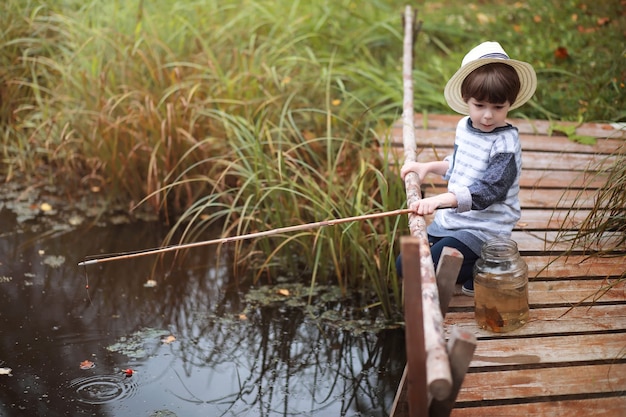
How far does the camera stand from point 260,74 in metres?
5.54

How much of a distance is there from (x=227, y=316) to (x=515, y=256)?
1842mm

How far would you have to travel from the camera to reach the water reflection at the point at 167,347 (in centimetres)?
359

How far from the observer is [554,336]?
3.12 m

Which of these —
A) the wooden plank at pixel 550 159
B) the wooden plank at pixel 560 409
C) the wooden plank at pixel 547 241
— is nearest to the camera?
the wooden plank at pixel 560 409


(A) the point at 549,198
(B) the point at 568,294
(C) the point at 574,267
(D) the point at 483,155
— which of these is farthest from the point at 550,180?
(D) the point at 483,155

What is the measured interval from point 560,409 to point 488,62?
54.0 inches

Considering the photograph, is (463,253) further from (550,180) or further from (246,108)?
(246,108)

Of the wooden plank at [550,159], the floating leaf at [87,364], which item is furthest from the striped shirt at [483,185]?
the floating leaf at [87,364]

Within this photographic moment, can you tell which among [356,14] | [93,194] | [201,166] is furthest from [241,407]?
[356,14]

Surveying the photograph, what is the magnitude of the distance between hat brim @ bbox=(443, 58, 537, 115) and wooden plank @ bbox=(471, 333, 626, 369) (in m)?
1.01

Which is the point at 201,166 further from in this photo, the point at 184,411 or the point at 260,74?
the point at 184,411

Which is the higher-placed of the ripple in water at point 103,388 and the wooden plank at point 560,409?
the wooden plank at point 560,409

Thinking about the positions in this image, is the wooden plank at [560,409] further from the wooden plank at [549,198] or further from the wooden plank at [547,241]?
the wooden plank at [549,198]

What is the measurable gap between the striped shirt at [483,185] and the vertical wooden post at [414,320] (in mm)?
976
